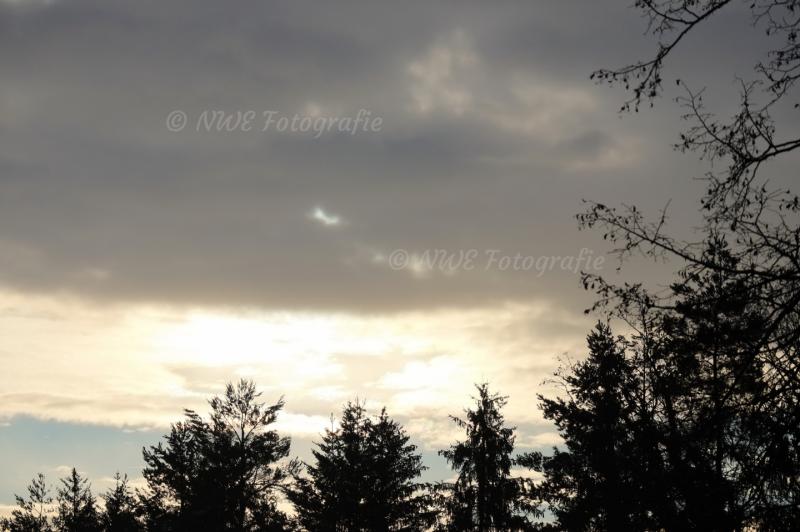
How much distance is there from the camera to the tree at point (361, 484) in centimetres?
3359

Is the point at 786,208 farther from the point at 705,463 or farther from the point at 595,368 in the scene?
the point at 595,368

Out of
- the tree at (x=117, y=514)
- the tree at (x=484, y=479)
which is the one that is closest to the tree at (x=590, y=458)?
the tree at (x=484, y=479)

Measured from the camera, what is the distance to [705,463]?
5.48 meters

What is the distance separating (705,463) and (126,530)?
53.0 m

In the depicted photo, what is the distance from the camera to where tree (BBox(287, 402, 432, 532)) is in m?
33.6

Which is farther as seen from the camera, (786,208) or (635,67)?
(635,67)

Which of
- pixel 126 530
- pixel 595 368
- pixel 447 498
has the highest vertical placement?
pixel 595 368

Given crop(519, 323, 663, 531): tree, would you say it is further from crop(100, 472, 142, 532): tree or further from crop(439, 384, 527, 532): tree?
crop(100, 472, 142, 532): tree

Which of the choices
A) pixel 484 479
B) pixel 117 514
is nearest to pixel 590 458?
pixel 484 479

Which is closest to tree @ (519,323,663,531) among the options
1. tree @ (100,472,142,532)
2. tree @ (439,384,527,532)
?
tree @ (439,384,527,532)

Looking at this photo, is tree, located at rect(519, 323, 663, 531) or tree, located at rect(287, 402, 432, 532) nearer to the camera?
tree, located at rect(519, 323, 663, 531)

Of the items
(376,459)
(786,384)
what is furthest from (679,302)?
(376,459)

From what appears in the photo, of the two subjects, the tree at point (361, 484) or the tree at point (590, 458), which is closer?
the tree at point (590, 458)

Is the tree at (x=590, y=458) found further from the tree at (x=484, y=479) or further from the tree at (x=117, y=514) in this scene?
the tree at (x=117, y=514)
